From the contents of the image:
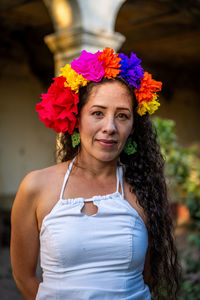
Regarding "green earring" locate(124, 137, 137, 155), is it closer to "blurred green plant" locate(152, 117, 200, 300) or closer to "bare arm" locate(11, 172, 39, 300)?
"bare arm" locate(11, 172, 39, 300)

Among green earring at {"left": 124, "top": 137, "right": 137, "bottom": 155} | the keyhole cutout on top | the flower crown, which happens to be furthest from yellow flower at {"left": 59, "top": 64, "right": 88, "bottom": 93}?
the keyhole cutout on top

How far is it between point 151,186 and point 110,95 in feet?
1.66

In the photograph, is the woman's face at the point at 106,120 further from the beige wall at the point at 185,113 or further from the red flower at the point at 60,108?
the beige wall at the point at 185,113

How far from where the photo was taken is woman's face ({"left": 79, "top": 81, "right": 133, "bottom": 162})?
163 cm

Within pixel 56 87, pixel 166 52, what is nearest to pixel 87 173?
pixel 56 87

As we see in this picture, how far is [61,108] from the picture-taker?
5.68 ft

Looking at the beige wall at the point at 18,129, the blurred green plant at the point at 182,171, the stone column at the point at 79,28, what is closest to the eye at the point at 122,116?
the blurred green plant at the point at 182,171

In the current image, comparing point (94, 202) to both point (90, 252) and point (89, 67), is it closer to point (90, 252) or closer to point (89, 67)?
point (90, 252)

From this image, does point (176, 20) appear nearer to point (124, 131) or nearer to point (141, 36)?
point (141, 36)

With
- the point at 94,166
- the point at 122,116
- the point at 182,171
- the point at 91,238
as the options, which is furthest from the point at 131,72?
the point at 182,171

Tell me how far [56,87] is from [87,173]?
40 centimetres

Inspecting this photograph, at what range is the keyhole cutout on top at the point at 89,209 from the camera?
1619 millimetres

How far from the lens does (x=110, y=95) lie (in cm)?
165

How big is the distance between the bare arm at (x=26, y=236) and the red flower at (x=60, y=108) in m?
0.25
